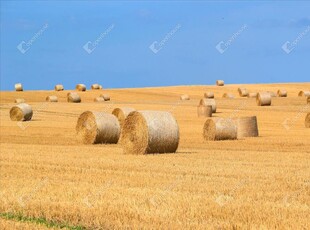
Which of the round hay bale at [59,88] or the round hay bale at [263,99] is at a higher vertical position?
the round hay bale at [59,88]

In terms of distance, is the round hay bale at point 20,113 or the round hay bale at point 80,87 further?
the round hay bale at point 80,87

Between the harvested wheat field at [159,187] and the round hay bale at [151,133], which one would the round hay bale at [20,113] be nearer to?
the harvested wheat field at [159,187]

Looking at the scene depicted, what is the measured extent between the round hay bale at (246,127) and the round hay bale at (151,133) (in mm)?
8379

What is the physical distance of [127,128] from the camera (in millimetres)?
18469

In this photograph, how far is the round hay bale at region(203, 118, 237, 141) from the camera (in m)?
24.2

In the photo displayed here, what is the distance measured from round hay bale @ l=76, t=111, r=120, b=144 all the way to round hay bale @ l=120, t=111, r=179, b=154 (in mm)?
4267

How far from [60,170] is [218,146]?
28.8 feet

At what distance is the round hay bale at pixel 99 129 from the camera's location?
22.5 m

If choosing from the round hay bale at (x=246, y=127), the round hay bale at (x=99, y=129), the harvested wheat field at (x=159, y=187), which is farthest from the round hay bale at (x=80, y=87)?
the harvested wheat field at (x=159, y=187)

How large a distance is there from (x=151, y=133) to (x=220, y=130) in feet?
23.6

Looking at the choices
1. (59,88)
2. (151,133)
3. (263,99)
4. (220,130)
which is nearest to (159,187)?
(151,133)

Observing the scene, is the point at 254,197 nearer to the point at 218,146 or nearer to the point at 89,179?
the point at 89,179

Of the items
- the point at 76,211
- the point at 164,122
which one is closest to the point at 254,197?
the point at 76,211

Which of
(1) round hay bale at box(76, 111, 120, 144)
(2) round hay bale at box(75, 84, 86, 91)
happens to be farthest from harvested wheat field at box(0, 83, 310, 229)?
(2) round hay bale at box(75, 84, 86, 91)
